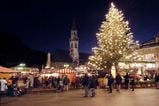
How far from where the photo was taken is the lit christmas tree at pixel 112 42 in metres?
51.1

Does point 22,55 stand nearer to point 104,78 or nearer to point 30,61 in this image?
point 30,61

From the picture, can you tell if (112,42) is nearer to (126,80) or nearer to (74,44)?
(126,80)

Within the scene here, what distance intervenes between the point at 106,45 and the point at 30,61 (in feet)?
83.8

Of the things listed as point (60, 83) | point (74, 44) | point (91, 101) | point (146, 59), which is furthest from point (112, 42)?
point (74, 44)

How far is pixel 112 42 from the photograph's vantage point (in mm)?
51094

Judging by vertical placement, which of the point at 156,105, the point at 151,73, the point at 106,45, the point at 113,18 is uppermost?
the point at 113,18

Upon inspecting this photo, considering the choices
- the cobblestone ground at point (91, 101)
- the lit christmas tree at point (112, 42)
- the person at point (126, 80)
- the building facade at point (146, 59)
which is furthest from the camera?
the lit christmas tree at point (112, 42)

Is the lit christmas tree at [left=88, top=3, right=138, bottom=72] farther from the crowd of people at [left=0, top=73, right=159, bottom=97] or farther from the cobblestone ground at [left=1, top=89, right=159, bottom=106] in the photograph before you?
the cobblestone ground at [left=1, top=89, right=159, bottom=106]

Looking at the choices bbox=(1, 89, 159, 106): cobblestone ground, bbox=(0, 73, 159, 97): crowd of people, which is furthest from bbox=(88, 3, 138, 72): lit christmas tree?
bbox=(1, 89, 159, 106): cobblestone ground

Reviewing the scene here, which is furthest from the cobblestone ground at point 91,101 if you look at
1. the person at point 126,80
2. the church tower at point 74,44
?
the church tower at point 74,44

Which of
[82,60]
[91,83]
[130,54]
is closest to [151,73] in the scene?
[130,54]

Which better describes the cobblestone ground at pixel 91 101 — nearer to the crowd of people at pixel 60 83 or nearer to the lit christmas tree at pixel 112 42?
the crowd of people at pixel 60 83

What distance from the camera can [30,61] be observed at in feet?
238

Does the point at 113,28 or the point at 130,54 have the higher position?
the point at 113,28
